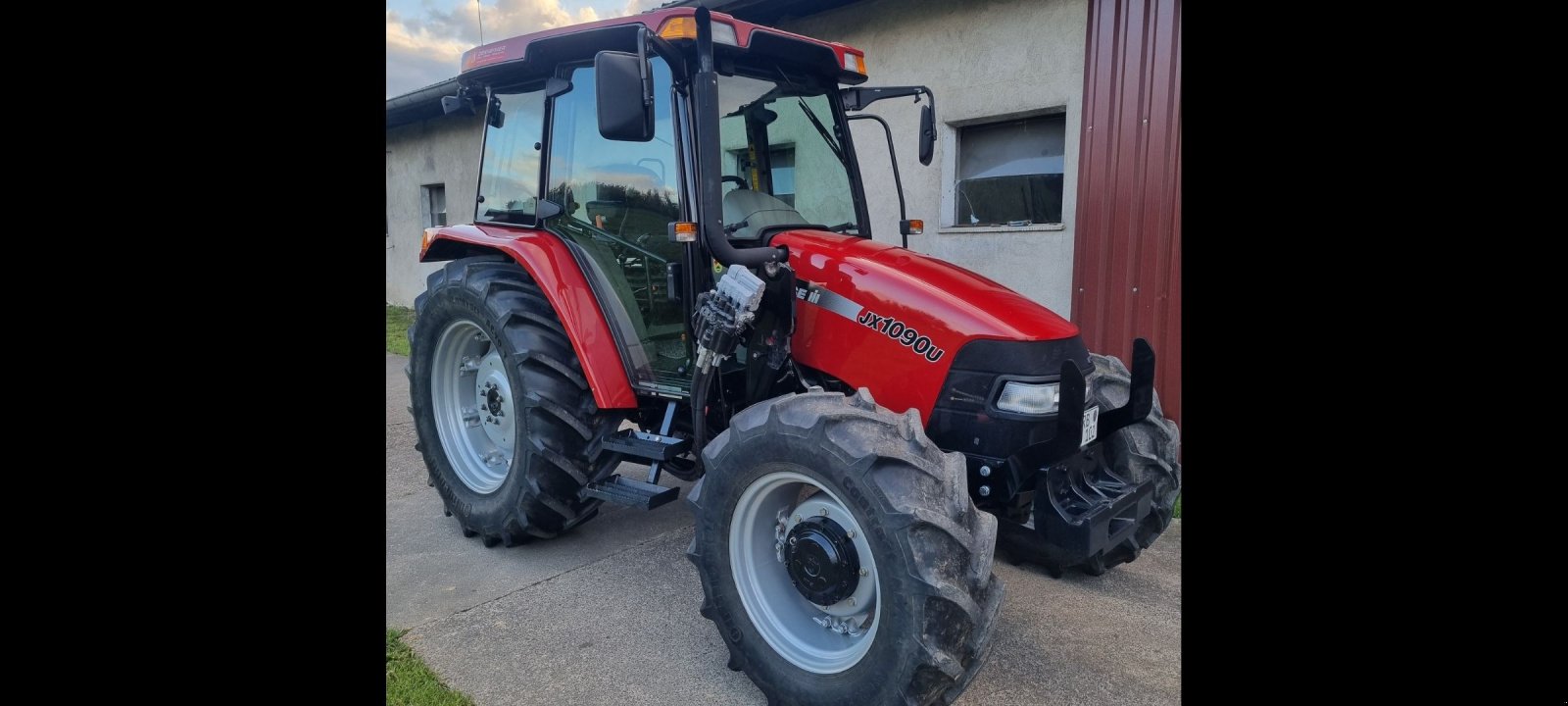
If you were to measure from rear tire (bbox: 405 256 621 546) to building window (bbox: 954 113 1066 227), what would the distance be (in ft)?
10.5

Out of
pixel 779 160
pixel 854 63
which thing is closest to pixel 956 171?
pixel 854 63

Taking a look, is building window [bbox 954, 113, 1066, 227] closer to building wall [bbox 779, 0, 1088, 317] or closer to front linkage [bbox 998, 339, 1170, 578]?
building wall [bbox 779, 0, 1088, 317]

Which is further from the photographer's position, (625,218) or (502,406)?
(502,406)

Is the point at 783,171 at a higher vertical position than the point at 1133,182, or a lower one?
lower

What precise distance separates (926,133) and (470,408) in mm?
2563

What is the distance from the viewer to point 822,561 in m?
2.40

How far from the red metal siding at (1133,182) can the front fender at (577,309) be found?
3102mm

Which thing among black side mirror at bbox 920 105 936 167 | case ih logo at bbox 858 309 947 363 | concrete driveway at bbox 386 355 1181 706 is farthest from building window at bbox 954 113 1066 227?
case ih logo at bbox 858 309 947 363

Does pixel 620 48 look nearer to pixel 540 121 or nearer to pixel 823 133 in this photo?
pixel 540 121

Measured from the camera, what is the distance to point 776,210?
3.30 metres

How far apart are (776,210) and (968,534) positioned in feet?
5.33

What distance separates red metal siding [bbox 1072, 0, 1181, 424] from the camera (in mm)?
4676
